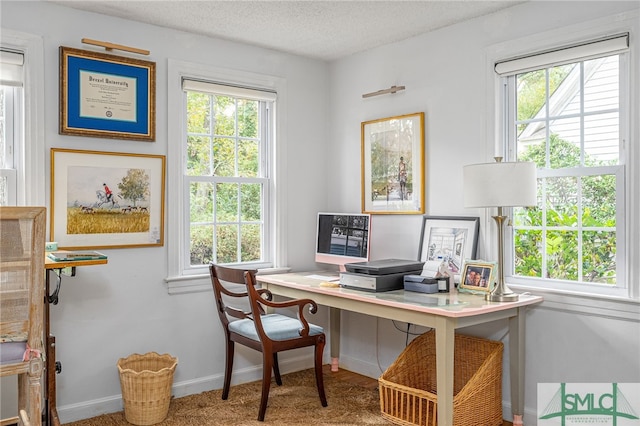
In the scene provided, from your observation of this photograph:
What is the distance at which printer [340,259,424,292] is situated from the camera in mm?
3221

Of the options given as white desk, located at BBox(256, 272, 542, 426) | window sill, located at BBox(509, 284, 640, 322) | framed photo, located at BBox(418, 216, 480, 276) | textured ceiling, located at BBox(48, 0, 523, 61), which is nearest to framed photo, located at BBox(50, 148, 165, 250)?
textured ceiling, located at BBox(48, 0, 523, 61)

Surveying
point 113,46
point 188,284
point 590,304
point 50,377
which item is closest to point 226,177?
point 188,284

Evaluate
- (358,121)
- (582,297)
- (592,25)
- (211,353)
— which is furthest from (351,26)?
(211,353)

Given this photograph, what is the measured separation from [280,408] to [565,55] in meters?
2.68

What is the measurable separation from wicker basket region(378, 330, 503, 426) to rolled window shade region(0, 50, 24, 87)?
2695mm

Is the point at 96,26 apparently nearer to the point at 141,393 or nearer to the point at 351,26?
the point at 351,26

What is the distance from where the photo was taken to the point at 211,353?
3.87m

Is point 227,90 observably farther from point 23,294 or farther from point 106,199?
point 23,294

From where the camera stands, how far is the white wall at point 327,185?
3062mm

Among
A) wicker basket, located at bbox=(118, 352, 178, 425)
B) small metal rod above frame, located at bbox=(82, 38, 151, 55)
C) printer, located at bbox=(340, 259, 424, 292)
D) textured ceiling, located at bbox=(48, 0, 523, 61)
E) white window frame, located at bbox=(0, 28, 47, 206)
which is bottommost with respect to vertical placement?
wicker basket, located at bbox=(118, 352, 178, 425)

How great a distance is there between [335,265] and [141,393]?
1.83 meters

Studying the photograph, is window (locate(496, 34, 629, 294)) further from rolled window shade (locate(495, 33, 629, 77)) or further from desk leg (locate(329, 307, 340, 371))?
desk leg (locate(329, 307, 340, 371))

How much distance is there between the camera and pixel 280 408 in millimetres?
3477

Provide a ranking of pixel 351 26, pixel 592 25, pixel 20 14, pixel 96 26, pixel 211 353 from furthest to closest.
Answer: pixel 211 353 → pixel 351 26 → pixel 96 26 → pixel 20 14 → pixel 592 25
